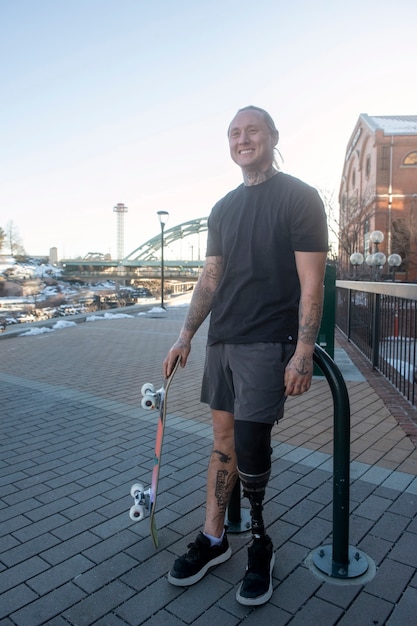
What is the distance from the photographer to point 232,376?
2.29 m

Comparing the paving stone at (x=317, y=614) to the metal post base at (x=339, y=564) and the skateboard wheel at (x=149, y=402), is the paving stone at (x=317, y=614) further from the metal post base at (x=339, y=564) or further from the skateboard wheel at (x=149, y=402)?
the skateboard wheel at (x=149, y=402)

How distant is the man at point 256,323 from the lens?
6.91 feet

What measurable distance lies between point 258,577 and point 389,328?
4.75m

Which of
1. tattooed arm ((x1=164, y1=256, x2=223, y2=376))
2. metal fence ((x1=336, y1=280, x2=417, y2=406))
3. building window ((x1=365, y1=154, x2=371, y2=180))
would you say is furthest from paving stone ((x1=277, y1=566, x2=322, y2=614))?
building window ((x1=365, y1=154, x2=371, y2=180))

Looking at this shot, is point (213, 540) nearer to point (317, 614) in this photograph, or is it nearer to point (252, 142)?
point (317, 614)

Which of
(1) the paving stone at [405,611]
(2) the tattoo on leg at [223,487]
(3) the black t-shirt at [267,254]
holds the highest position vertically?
(3) the black t-shirt at [267,254]

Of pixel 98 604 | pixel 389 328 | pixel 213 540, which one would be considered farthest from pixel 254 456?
pixel 389 328

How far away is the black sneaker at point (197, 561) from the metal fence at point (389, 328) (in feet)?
8.32

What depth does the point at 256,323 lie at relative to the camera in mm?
2182

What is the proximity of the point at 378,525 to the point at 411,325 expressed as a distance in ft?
9.04

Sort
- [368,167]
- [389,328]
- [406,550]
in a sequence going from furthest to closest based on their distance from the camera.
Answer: [368,167]
[389,328]
[406,550]

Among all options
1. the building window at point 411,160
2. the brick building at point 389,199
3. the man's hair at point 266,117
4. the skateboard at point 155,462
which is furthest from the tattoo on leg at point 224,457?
the building window at point 411,160

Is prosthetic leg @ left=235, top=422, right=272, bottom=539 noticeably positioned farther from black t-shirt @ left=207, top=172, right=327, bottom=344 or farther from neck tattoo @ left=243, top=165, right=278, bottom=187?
neck tattoo @ left=243, top=165, right=278, bottom=187

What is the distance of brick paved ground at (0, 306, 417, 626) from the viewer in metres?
2.12
